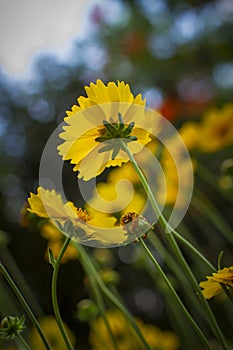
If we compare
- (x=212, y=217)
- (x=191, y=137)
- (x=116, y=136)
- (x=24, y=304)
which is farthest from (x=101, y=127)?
(x=191, y=137)

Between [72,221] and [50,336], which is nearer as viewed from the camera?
[72,221]

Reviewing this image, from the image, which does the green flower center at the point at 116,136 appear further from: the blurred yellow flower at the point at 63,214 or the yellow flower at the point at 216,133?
the yellow flower at the point at 216,133

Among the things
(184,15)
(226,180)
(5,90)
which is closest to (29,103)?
(5,90)

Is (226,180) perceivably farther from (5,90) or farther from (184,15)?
(184,15)

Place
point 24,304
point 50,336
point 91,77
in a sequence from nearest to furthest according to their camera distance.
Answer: point 24,304 < point 50,336 < point 91,77

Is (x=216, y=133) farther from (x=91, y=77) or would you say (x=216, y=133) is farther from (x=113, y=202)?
(x=91, y=77)

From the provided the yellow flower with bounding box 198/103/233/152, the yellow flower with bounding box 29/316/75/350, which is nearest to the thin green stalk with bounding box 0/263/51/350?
the yellow flower with bounding box 29/316/75/350
